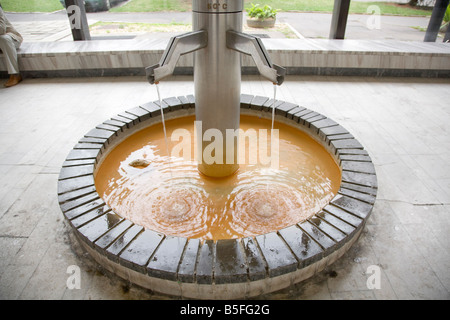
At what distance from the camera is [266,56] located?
1.80m

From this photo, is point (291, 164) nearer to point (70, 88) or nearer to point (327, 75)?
point (327, 75)

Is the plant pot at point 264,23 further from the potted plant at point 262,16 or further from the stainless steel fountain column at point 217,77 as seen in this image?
the stainless steel fountain column at point 217,77

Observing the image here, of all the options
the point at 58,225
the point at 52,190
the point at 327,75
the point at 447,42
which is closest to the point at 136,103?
the point at 52,190

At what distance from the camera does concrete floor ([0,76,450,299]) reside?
1732mm

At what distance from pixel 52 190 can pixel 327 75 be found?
4.24m

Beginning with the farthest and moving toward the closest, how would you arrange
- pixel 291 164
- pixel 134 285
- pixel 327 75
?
1. pixel 327 75
2. pixel 291 164
3. pixel 134 285

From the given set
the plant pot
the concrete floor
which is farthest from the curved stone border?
the plant pot

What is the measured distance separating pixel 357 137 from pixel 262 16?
423cm

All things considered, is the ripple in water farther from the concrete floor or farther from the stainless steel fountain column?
the concrete floor

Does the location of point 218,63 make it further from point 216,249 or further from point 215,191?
point 216,249

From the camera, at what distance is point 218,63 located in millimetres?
2098

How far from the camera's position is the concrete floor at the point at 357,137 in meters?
1.73

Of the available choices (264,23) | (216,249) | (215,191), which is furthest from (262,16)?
(216,249)

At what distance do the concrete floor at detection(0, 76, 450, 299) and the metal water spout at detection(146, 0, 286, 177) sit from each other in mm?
1150
